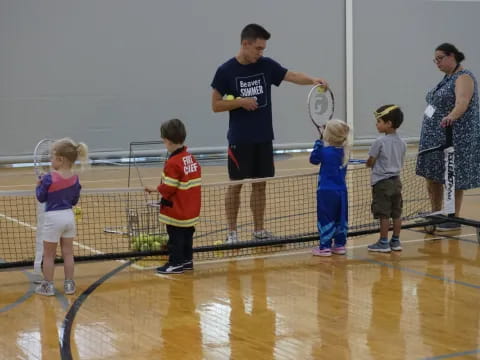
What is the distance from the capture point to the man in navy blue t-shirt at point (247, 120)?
6852 mm

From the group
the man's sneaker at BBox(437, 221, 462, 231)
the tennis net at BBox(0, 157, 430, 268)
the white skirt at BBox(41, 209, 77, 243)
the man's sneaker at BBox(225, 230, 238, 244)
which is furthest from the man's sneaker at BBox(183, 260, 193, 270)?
the man's sneaker at BBox(437, 221, 462, 231)

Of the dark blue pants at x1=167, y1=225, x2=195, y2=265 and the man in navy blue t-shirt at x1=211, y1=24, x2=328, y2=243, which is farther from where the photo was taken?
the man in navy blue t-shirt at x1=211, y1=24, x2=328, y2=243

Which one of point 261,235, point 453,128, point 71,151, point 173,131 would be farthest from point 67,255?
point 453,128

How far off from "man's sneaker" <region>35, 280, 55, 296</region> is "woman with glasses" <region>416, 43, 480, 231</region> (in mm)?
3710

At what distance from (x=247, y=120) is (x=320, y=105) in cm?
64

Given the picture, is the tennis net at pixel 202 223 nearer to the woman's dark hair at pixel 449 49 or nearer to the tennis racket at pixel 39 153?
the tennis racket at pixel 39 153

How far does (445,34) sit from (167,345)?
14.2 m

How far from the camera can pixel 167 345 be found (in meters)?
4.30

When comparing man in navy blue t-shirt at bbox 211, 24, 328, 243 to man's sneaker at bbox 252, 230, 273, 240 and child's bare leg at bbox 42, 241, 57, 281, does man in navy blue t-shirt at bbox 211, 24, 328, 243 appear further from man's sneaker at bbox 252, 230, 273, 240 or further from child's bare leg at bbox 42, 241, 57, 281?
child's bare leg at bbox 42, 241, 57, 281

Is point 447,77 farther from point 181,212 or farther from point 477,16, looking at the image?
point 477,16

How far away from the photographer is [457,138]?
7383 millimetres

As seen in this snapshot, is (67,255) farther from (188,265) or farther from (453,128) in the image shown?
(453,128)

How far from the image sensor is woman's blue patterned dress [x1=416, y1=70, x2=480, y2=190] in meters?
7.32

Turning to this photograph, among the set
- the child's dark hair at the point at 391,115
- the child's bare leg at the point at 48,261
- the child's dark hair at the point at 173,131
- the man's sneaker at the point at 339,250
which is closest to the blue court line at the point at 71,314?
the child's bare leg at the point at 48,261
